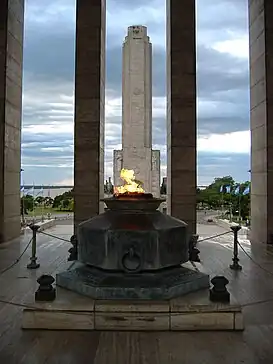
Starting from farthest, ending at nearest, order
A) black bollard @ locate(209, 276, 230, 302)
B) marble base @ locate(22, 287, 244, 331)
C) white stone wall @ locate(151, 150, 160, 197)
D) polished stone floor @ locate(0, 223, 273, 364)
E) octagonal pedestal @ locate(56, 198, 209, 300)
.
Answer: white stone wall @ locate(151, 150, 160, 197) < octagonal pedestal @ locate(56, 198, 209, 300) < black bollard @ locate(209, 276, 230, 302) < marble base @ locate(22, 287, 244, 331) < polished stone floor @ locate(0, 223, 273, 364)

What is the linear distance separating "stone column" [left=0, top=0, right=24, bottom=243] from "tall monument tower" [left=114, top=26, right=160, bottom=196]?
773 cm

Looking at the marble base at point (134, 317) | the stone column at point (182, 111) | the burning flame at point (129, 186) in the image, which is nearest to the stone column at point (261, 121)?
the stone column at point (182, 111)

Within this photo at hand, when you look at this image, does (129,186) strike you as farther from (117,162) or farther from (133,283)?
(117,162)

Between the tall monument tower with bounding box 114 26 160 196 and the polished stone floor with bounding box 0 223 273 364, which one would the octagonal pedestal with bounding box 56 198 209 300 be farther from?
the tall monument tower with bounding box 114 26 160 196

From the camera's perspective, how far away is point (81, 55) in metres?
16.0

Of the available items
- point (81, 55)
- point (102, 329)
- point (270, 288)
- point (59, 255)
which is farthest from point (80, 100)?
point (102, 329)

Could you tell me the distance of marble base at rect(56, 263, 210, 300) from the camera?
19.4 ft

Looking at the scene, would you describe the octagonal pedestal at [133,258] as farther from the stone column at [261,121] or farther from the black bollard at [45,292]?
the stone column at [261,121]

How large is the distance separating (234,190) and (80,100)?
1274 cm

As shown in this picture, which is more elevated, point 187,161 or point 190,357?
point 187,161

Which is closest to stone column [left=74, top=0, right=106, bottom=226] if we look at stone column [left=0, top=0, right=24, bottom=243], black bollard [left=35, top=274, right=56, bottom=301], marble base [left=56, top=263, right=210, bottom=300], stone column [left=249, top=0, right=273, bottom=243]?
stone column [left=0, top=0, right=24, bottom=243]

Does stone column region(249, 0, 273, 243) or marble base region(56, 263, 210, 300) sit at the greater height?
stone column region(249, 0, 273, 243)

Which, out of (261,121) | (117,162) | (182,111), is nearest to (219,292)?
(182,111)

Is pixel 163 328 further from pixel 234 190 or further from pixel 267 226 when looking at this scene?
pixel 234 190
